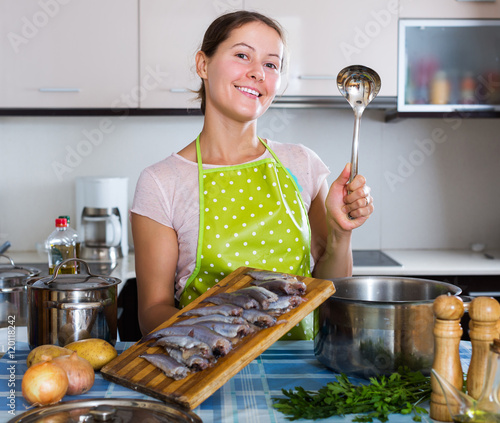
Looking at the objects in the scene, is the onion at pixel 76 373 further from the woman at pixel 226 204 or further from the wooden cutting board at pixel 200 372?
the woman at pixel 226 204

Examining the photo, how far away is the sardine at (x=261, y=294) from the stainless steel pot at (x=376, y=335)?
10cm

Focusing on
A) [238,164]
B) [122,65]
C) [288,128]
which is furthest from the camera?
[288,128]

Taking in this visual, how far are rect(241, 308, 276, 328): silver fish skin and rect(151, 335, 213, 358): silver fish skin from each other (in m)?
0.09

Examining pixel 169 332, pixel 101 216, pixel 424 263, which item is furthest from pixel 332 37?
pixel 169 332

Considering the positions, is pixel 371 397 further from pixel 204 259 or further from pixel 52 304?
pixel 204 259

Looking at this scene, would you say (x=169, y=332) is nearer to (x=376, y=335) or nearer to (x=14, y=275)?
(x=376, y=335)

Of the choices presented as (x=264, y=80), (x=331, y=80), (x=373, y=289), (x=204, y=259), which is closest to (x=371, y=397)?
(x=373, y=289)

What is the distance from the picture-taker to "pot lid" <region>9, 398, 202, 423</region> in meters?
0.91

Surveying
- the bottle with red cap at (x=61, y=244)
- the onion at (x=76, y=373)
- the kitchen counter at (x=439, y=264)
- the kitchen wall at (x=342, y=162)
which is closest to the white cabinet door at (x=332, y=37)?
the kitchen wall at (x=342, y=162)

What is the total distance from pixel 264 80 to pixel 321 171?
0.34 metres

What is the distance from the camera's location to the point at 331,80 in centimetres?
281

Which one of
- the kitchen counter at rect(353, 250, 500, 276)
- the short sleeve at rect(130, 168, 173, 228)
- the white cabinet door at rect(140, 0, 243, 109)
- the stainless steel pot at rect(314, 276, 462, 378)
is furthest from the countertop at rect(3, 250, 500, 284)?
the stainless steel pot at rect(314, 276, 462, 378)

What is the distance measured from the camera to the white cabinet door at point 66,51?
277 cm

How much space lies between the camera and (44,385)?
37.3 inches
